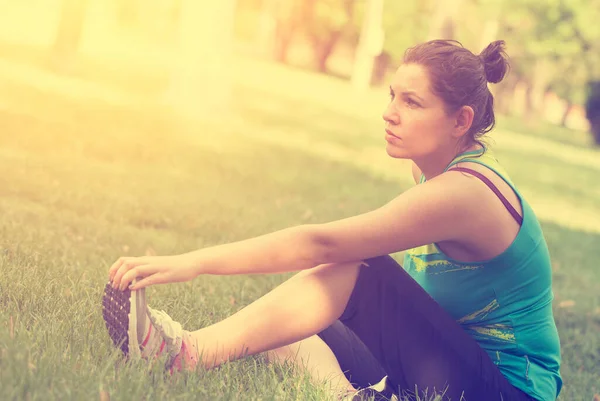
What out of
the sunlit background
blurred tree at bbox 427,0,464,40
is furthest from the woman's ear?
blurred tree at bbox 427,0,464,40

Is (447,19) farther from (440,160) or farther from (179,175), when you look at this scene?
(440,160)

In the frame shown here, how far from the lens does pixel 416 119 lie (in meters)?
3.11

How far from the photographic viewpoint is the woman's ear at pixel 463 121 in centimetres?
312

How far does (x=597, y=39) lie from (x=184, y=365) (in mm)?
34065

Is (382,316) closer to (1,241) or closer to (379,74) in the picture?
(1,241)

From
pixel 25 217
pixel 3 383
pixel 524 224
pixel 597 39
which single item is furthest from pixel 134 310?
pixel 597 39

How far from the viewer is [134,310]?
2.79 m

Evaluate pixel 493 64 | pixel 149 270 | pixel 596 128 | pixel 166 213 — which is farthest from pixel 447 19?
pixel 596 128

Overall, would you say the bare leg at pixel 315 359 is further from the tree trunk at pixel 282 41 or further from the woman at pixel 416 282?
the tree trunk at pixel 282 41

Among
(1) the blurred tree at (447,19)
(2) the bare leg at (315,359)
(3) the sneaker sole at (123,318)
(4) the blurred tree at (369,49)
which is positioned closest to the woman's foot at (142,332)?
(3) the sneaker sole at (123,318)

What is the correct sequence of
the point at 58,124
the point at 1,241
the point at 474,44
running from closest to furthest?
the point at 1,241 < the point at 58,124 < the point at 474,44

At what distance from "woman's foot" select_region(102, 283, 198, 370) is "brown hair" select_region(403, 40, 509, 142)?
49.5 inches

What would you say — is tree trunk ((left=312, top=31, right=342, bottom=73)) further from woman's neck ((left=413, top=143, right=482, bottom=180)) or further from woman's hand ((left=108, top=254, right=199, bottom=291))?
woman's hand ((left=108, top=254, right=199, bottom=291))

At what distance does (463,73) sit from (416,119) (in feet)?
0.77
